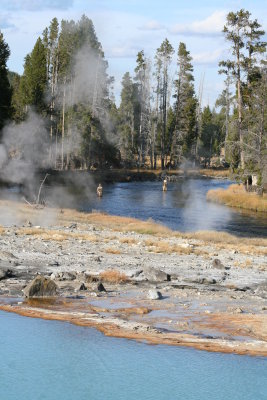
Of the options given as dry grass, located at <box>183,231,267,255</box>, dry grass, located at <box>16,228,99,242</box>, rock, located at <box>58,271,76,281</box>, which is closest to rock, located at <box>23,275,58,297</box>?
rock, located at <box>58,271,76,281</box>

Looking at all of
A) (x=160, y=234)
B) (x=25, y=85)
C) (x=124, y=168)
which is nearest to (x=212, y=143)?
(x=124, y=168)

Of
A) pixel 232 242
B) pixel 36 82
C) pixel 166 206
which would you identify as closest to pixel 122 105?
pixel 36 82

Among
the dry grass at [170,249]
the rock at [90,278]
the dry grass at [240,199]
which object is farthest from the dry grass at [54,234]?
the dry grass at [240,199]

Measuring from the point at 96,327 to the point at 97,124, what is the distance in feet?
199

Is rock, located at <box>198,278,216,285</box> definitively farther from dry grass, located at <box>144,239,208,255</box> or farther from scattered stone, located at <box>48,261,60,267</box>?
dry grass, located at <box>144,239,208,255</box>

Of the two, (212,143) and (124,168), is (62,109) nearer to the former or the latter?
(124,168)

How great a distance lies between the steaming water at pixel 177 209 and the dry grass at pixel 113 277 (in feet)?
Answer: 54.3

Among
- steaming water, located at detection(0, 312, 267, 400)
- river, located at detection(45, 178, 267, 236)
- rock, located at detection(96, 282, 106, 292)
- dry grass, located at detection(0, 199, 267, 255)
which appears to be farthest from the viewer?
river, located at detection(45, 178, 267, 236)

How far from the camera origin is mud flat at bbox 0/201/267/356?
17.0 metres

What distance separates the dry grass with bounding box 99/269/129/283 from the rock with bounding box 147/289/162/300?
1.96 m

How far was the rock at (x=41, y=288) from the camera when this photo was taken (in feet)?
63.9

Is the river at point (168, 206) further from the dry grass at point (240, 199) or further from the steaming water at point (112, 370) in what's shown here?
the steaming water at point (112, 370)

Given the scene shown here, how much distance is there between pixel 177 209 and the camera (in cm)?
4878

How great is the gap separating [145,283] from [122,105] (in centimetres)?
7366
